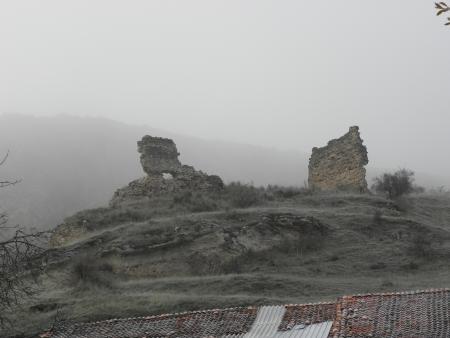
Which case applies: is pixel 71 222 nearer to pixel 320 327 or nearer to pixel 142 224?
pixel 142 224

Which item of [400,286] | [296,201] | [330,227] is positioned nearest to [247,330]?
[400,286]

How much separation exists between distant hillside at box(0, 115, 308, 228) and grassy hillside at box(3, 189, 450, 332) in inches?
878

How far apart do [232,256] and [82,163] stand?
44.5 metres

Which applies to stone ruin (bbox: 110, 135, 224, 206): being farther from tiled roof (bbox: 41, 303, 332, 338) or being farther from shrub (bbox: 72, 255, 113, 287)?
tiled roof (bbox: 41, 303, 332, 338)

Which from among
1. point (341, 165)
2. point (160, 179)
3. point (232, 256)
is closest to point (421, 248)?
point (232, 256)

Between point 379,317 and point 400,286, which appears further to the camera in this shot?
point 400,286

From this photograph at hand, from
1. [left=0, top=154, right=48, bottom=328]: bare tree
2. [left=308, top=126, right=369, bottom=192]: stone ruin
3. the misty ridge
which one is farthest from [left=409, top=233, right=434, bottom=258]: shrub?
the misty ridge

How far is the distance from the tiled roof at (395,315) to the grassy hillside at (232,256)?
2918 mm

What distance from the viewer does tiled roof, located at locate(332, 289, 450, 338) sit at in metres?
10.1

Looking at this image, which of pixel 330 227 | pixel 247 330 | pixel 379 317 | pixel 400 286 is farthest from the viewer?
pixel 330 227

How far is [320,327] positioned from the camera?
11.0 meters

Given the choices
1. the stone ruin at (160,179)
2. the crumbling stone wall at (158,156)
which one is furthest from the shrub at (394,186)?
the crumbling stone wall at (158,156)

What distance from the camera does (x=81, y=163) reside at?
2397 inches

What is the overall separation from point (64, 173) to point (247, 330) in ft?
161
